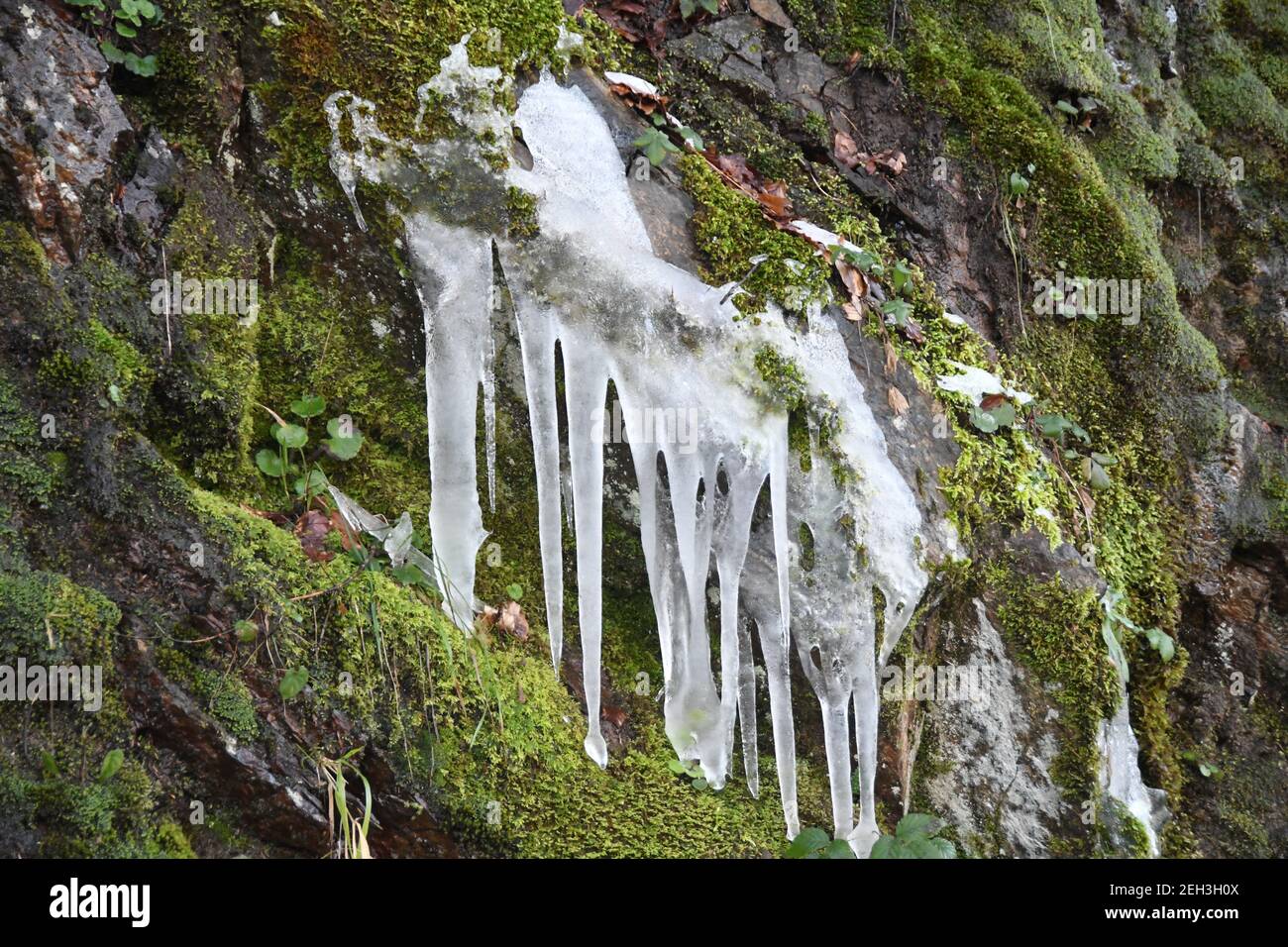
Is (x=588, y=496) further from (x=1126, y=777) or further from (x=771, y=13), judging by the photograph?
(x=771, y=13)

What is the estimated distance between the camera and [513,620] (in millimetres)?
3324

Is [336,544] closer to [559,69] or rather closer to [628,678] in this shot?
[628,678]

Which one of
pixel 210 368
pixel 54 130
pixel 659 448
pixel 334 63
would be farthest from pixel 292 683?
pixel 334 63

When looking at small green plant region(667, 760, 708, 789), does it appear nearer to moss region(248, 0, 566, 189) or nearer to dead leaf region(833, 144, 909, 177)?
moss region(248, 0, 566, 189)

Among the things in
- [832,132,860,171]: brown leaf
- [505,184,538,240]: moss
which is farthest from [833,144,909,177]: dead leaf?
[505,184,538,240]: moss

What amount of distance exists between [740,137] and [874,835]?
2.93 meters

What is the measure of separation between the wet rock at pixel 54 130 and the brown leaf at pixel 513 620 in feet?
6.06

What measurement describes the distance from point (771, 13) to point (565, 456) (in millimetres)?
2460

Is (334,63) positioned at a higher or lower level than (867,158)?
lower

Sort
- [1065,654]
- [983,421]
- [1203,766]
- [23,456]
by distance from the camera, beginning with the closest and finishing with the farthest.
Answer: [23,456]
[1065,654]
[983,421]
[1203,766]

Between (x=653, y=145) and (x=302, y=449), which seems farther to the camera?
(x=653, y=145)

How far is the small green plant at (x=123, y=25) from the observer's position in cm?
303

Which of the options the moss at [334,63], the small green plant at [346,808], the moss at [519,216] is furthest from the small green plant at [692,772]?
the moss at [334,63]

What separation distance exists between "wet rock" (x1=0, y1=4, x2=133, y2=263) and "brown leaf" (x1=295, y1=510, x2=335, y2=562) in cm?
111
